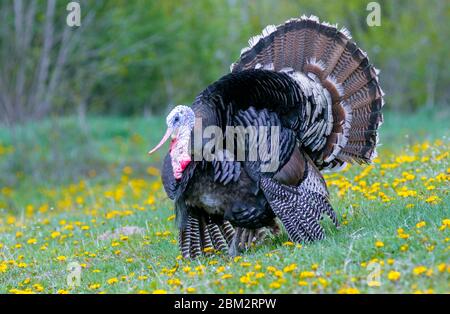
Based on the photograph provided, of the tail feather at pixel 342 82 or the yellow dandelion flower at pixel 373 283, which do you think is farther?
the tail feather at pixel 342 82

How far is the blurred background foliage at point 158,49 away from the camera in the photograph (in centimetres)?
1878

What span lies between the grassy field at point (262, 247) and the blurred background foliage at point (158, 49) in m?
7.02

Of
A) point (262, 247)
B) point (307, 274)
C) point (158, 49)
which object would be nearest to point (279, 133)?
point (262, 247)

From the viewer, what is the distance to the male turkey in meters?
6.17

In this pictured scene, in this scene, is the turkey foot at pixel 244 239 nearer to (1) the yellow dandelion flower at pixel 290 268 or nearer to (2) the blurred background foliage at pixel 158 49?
(1) the yellow dandelion flower at pixel 290 268

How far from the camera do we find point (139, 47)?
20.8m

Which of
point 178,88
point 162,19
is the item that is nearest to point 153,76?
point 178,88

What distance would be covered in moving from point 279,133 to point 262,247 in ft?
3.37

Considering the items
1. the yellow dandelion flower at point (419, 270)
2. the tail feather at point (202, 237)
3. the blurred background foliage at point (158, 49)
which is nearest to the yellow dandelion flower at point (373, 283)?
the yellow dandelion flower at point (419, 270)

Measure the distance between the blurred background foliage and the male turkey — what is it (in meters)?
11.1

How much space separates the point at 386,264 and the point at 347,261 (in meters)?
0.28

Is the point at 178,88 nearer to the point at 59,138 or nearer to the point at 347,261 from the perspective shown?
the point at 59,138

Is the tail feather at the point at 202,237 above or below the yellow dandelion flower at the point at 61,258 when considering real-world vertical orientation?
above

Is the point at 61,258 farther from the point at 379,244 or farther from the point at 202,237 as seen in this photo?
the point at 379,244
